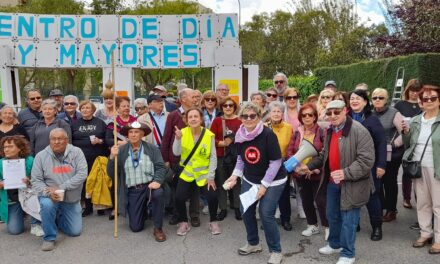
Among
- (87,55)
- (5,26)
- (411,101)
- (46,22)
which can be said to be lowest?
(411,101)

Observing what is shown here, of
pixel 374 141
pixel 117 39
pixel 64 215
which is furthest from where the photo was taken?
pixel 117 39

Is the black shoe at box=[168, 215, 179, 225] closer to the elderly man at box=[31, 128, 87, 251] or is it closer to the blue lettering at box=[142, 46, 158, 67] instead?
the elderly man at box=[31, 128, 87, 251]

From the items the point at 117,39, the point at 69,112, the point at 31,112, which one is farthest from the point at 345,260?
the point at 117,39

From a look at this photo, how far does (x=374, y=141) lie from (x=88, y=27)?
21.6 feet

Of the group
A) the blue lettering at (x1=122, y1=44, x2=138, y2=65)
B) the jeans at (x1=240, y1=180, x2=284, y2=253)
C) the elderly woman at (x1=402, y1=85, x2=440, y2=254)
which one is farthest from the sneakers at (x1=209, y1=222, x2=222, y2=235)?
the blue lettering at (x1=122, y1=44, x2=138, y2=65)

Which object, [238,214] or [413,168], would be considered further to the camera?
[238,214]

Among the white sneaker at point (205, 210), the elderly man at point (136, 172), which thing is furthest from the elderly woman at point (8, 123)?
the white sneaker at point (205, 210)

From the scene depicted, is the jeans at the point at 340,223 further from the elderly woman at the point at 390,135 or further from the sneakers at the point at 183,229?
the sneakers at the point at 183,229

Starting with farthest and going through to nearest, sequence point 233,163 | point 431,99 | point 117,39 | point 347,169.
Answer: point 117,39
point 233,163
point 431,99
point 347,169

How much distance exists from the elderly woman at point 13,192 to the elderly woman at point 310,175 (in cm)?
350

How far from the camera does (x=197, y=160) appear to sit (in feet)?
16.7

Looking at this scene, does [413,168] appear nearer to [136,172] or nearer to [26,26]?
[136,172]

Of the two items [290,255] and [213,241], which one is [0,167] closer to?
[213,241]

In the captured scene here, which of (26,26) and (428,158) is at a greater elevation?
(26,26)
